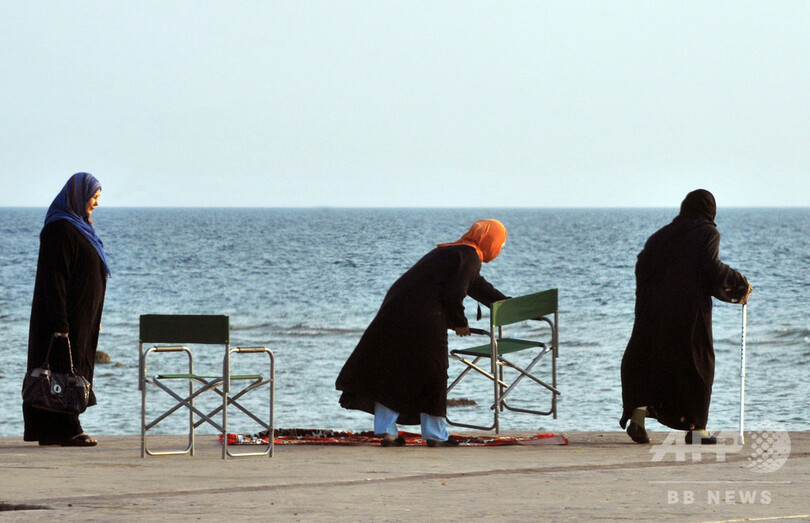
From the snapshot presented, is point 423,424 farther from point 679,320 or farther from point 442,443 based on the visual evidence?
point 679,320

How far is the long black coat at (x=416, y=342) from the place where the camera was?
7410mm

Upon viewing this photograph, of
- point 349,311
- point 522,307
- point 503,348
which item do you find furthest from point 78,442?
point 349,311

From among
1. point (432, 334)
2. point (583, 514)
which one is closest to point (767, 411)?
point (432, 334)

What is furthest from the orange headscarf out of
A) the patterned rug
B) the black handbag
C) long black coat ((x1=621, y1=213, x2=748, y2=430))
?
the black handbag

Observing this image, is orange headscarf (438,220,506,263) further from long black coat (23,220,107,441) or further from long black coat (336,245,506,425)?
long black coat (23,220,107,441)

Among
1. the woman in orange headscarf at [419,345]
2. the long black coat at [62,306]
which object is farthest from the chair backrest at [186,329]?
the woman in orange headscarf at [419,345]

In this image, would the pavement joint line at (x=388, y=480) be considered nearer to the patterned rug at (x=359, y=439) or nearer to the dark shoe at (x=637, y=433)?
the dark shoe at (x=637, y=433)

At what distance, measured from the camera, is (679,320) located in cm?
753

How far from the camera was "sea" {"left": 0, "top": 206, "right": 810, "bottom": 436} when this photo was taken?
13672 millimetres

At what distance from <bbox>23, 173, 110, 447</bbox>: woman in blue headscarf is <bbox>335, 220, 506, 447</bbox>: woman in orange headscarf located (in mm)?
1535

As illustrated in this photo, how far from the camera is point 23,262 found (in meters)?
50.3

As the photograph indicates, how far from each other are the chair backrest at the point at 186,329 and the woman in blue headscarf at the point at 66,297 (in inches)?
19.9

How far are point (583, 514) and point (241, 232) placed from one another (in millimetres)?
77990

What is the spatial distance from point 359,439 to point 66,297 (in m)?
1.90
